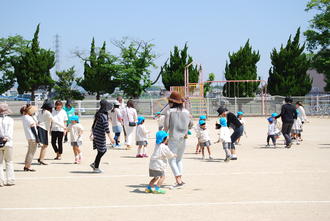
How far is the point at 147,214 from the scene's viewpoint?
689 cm

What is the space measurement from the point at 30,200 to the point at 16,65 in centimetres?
4843

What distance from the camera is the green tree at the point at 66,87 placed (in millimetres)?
51781

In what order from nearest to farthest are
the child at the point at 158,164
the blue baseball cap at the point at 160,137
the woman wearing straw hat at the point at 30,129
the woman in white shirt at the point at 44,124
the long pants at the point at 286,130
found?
the child at the point at 158,164, the blue baseball cap at the point at 160,137, the woman wearing straw hat at the point at 30,129, the woman in white shirt at the point at 44,124, the long pants at the point at 286,130

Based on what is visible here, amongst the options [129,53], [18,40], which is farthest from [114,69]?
[18,40]

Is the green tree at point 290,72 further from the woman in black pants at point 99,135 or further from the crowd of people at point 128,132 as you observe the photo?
the woman in black pants at point 99,135

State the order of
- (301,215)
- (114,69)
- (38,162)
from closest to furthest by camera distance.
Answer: (301,215) < (38,162) < (114,69)

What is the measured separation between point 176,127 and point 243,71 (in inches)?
1625

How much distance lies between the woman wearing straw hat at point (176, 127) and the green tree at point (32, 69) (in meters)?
46.6

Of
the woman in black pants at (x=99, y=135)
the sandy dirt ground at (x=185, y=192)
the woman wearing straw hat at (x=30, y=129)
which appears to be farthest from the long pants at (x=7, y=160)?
the woman in black pants at (x=99, y=135)

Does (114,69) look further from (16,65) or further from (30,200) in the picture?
(30,200)

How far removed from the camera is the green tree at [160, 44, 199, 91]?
2000 inches

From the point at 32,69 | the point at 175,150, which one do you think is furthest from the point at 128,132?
the point at 32,69

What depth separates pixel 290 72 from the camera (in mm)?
47906

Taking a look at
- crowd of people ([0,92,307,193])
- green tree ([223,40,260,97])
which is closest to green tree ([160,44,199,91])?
green tree ([223,40,260,97])
